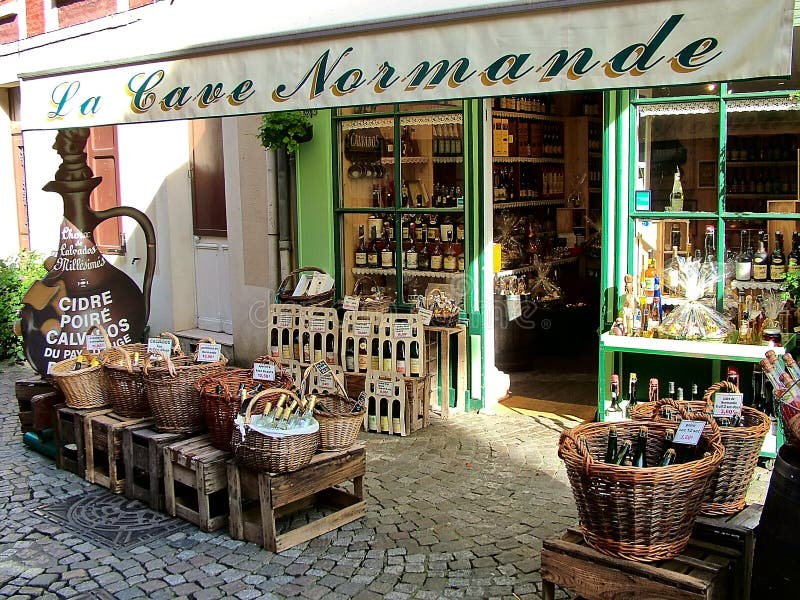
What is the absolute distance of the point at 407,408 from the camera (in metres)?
6.98

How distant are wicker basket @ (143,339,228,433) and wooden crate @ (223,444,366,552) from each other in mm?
674

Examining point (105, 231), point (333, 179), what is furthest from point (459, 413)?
point (105, 231)

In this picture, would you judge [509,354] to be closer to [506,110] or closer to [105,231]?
[506,110]

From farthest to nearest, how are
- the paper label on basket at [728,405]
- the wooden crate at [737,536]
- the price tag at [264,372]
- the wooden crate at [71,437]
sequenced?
the wooden crate at [71,437], the price tag at [264,372], the paper label on basket at [728,405], the wooden crate at [737,536]

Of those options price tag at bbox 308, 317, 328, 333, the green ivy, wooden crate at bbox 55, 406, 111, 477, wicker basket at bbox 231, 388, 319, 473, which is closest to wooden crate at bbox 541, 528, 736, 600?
wicker basket at bbox 231, 388, 319, 473

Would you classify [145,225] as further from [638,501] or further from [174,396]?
[638,501]

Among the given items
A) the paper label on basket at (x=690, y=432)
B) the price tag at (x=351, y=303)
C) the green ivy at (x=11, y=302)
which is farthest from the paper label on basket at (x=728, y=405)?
the green ivy at (x=11, y=302)

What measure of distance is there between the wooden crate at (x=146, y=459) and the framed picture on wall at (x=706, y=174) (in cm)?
402

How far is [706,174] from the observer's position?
6289 mm

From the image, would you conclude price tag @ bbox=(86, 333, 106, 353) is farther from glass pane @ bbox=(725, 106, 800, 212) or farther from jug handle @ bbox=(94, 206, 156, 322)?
glass pane @ bbox=(725, 106, 800, 212)

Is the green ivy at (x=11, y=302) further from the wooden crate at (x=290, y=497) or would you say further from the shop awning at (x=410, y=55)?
the wooden crate at (x=290, y=497)

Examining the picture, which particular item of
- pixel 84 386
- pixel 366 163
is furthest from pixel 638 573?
pixel 366 163

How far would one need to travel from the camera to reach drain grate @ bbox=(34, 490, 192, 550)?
5.18m

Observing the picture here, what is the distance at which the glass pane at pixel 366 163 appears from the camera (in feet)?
Answer: 26.4
